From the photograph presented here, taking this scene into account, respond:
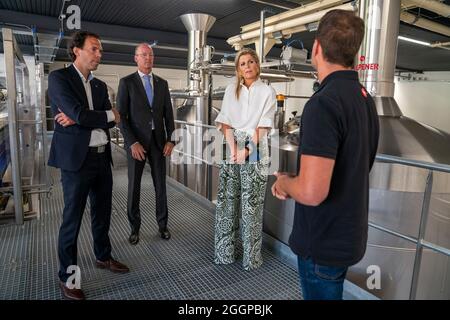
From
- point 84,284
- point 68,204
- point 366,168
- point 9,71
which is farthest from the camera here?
point 9,71

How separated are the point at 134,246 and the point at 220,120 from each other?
1.09 metres

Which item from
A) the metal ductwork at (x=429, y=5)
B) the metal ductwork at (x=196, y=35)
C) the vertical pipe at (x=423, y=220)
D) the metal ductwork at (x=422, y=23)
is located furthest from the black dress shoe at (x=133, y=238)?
the metal ductwork at (x=422, y=23)

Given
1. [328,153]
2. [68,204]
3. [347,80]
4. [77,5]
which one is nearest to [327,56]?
[347,80]

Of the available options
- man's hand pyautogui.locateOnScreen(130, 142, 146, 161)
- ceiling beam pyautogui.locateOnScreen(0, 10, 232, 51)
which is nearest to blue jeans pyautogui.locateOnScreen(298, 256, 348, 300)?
man's hand pyautogui.locateOnScreen(130, 142, 146, 161)

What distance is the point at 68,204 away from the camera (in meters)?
1.60

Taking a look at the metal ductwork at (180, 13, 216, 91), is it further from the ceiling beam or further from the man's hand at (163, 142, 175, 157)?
the man's hand at (163, 142, 175, 157)

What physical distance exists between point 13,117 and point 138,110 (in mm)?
1108

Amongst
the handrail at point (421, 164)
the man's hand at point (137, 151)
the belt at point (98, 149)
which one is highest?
the handrail at point (421, 164)

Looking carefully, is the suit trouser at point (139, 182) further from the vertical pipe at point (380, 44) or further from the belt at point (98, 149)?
the vertical pipe at point (380, 44)

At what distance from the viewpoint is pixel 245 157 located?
74.0 inches

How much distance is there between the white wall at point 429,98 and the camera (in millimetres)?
10719

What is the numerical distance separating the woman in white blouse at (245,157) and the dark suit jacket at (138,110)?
567 millimetres

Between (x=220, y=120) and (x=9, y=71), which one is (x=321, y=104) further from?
(x=9, y=71)

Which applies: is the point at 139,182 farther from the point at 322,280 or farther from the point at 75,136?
the point at 322,280
